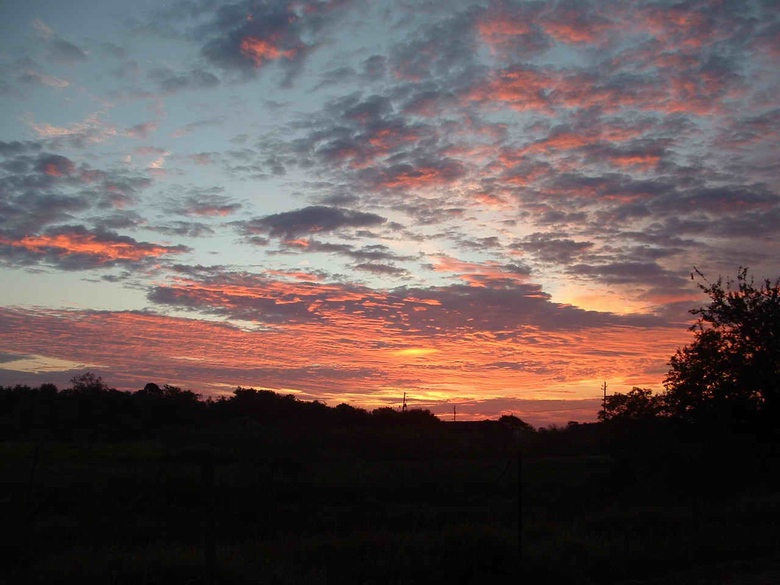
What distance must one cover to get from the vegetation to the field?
0.21ft

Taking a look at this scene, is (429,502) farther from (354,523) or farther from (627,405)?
(627,405)

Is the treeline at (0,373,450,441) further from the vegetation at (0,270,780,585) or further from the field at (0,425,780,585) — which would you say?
the field at (0,425,780,585)

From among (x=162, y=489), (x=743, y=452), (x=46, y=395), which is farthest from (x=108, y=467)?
(x=46, y=395)

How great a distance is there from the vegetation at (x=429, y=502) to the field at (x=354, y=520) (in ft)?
0.21

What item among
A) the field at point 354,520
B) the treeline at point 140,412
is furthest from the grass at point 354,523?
the treeline at point 140,412

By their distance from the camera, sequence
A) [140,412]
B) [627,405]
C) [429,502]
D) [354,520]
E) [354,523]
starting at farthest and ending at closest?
[140,412]
[627,405]
[429,502]
[354,520]
[354,523]

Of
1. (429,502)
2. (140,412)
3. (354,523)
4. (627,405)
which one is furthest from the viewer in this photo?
(140,412)

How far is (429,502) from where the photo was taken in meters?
28.1

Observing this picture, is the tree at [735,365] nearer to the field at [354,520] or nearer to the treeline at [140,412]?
the field at [354,520]

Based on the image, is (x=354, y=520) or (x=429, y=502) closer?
(x=354, y=520)

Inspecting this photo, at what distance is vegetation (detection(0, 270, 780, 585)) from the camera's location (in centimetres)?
1166

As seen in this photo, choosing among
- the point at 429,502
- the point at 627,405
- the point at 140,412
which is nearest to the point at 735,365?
the point at 429,502

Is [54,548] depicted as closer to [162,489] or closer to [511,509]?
[162,489]

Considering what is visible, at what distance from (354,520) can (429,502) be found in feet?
24.1
